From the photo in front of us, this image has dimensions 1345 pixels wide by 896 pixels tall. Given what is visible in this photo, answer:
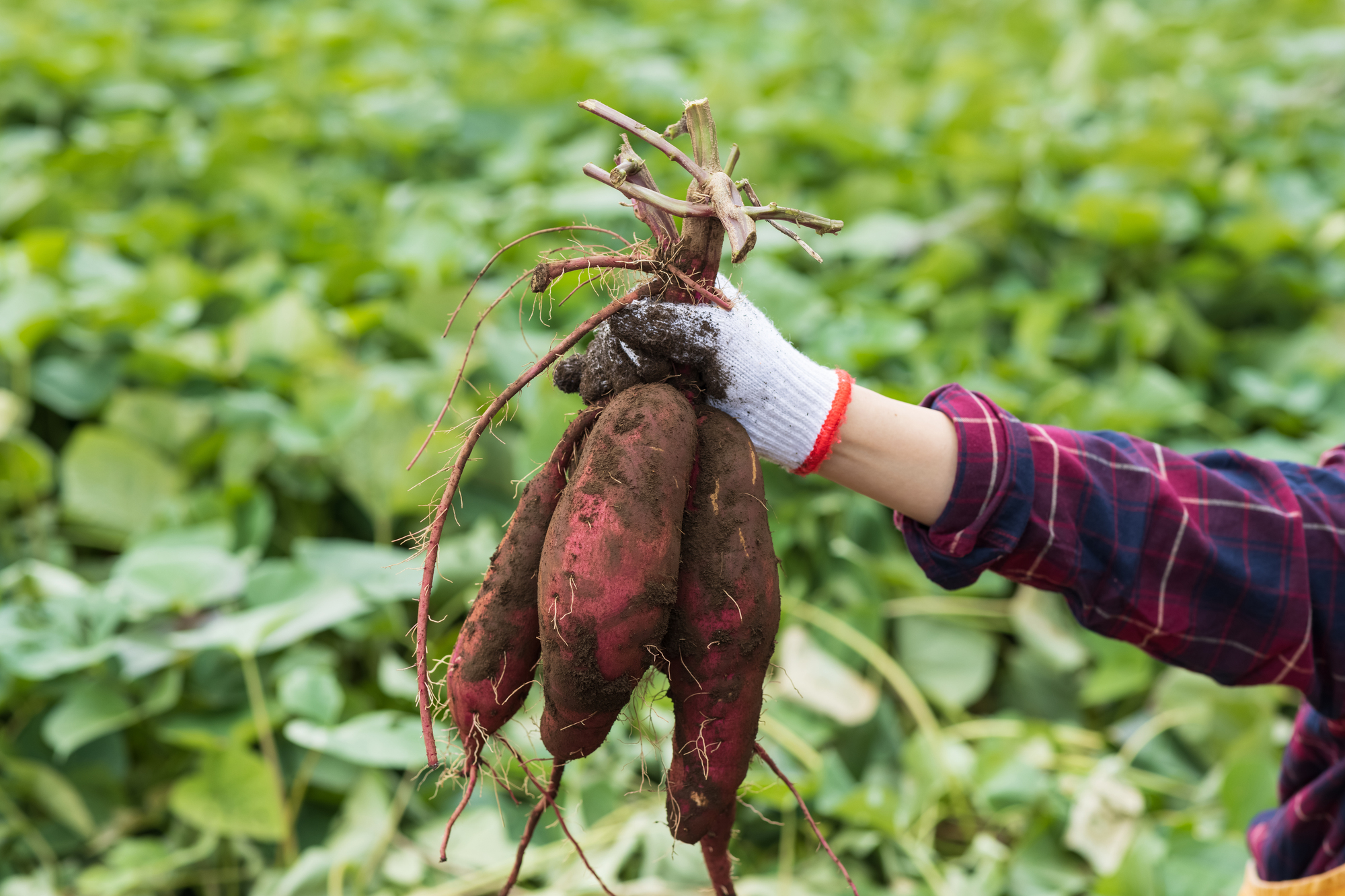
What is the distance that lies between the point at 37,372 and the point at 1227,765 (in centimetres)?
231

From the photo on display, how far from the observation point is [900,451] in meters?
0.92

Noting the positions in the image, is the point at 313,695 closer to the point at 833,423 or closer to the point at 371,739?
the point at 371,739

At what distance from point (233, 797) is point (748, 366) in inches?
43.3

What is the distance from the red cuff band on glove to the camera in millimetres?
909

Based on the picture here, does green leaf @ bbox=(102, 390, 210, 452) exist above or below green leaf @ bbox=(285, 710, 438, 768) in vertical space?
above

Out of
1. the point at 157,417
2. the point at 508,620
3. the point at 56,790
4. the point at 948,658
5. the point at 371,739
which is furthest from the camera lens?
the point at 157,417

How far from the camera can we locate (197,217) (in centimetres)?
259

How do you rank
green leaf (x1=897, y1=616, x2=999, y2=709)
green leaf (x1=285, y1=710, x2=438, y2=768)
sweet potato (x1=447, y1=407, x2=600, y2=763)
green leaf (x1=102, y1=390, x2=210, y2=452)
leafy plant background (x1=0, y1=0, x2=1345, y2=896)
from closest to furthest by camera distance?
sweet potato (x1=447, y1=407, x2=600, y2=763)
green leaf (x1=285, y1=710, x2=438, y2=768)
leafy plant background (x1=0, y1=0, x2=1345, y2=896)
green leaf (x1=897, y1=616, x2=999, y2=709)
green leaf (x1=102, y1=390, x2=210, y2=452)

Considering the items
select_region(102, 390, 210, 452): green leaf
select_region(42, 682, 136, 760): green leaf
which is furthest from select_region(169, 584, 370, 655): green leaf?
select_region(102, 390, 210, 452): green leaf

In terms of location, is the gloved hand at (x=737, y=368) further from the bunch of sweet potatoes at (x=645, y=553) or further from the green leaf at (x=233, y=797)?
the green leaf at (x=233, y=797)

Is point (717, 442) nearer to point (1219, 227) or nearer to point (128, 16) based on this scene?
point (1219, 227)

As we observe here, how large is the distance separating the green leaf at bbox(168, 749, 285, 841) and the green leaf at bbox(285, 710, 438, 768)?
0.25 ft

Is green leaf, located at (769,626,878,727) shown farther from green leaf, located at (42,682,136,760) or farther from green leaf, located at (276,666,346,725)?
green leaf, located at (42,682,136,760)

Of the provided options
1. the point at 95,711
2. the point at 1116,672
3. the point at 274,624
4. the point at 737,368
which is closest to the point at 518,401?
the point at 274,624
